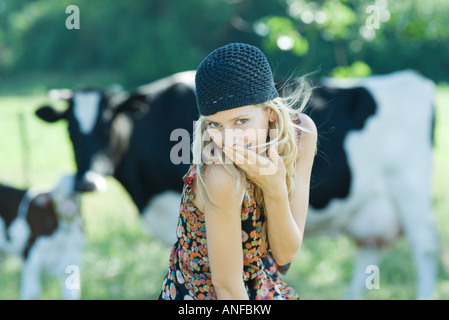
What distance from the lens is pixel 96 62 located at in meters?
22.4

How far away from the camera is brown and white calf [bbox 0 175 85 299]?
3.24 metres

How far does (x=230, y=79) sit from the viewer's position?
1.32 meters

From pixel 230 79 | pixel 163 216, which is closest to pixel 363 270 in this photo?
pixel 163 216

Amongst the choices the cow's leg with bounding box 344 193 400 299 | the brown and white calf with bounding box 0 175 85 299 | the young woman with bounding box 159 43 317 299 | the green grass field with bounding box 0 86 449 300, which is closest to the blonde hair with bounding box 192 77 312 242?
the young woman with bounding box 159 43 317 299

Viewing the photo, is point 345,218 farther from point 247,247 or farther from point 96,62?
point 96,62

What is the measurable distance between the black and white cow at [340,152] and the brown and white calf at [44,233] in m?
0.27

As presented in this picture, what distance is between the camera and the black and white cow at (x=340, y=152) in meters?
3.38

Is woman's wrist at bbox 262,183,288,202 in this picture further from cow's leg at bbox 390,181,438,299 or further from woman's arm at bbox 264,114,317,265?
cow's leg at bbox 390,181,438,299

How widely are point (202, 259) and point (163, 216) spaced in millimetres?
2102

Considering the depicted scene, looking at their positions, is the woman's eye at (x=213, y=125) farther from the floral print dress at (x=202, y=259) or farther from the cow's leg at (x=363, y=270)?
the cow's leg at (x=363, y=270)

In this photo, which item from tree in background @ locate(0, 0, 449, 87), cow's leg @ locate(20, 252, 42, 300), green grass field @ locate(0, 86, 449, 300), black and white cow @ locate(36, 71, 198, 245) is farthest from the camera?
tree in background @ locate(0, 0, 449, 87)

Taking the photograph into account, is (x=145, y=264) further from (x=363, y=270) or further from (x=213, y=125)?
(x=213, y=125)
